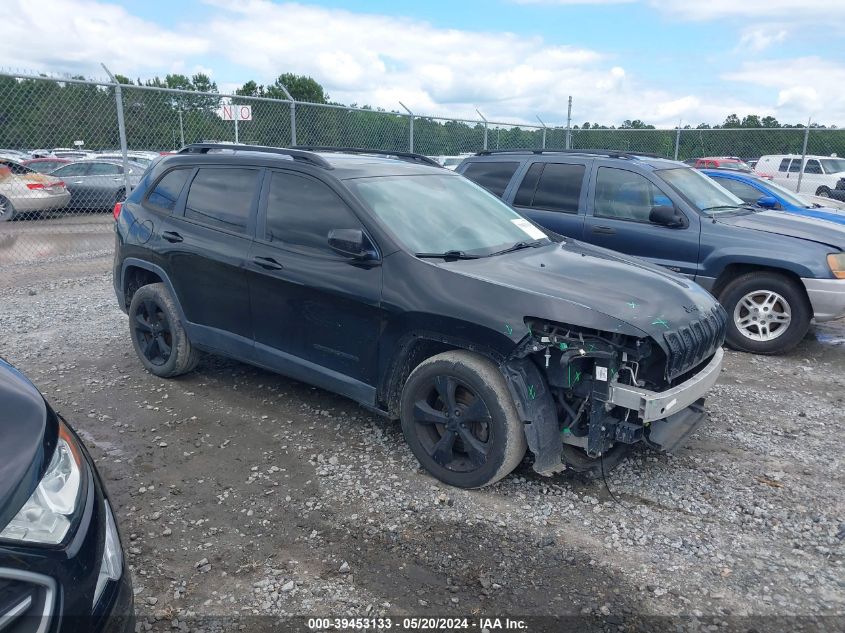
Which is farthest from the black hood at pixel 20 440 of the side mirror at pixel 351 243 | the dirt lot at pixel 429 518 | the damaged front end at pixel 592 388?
the damaged front end at pixel 592 388

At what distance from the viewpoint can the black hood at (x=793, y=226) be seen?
6020 millimetres

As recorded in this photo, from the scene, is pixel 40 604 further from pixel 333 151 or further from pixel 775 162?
pixel 775 162

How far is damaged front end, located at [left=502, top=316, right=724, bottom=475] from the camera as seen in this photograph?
321 centimetres

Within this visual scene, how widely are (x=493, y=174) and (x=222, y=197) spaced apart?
12.1ft

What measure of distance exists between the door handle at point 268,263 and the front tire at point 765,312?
4.38 m

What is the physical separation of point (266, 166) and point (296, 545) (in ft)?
8.38

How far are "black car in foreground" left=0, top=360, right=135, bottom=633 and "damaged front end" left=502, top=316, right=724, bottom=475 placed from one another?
2.00 metres

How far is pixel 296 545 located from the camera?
310 centimetres

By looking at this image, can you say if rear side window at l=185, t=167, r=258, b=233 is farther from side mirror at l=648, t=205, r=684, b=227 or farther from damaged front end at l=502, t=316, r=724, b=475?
side mirror at l=648, t=205, r=684, b=227

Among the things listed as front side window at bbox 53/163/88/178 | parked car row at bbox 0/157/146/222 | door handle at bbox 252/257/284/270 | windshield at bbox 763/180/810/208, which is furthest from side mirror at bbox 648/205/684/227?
front side window at bbox 53/163/88/178

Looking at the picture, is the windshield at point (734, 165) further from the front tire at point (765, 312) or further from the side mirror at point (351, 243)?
the side mirror at point (351, 243)

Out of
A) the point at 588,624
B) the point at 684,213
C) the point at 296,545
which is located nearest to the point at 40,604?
the point at 296,545

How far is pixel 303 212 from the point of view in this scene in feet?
13.6

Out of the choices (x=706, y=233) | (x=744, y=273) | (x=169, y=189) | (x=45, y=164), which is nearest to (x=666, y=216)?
(x=706, y=233)
